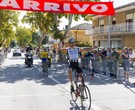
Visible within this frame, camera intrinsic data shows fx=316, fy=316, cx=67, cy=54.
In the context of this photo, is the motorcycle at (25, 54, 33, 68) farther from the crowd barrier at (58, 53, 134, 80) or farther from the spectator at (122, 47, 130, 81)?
the spectator at (122, 47, 130, 81)

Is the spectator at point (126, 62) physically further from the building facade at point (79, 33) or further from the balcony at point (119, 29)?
the building facade at point (79, 33)

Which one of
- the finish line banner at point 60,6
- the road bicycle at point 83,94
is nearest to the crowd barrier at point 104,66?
the finish line banner at point 60,6

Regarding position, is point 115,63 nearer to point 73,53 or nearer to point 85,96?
point 73,53

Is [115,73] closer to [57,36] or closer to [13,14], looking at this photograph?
[57,36]

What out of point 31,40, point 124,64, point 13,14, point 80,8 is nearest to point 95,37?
point 13,14

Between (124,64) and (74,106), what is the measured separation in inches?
268

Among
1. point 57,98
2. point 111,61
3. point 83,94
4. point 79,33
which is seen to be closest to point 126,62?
point 111,61

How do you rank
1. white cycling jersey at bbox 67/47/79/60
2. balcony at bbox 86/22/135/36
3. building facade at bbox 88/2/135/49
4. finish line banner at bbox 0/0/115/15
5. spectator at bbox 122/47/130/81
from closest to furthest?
white cycling jersey at bbox 67/47/79/60
spectator at bbox 122/47/130/81
finish line banner at bbox 0/0/115/15
balcony at bbox 86/22/135/36
building facade at bbox 88/2/135/49

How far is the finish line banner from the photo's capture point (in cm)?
1809

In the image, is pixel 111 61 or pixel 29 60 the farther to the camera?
pixel 29 60

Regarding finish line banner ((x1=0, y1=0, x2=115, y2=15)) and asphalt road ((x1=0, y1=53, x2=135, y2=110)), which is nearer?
asphalt road ((x1=0, y1=53, x2=135, y2=110))

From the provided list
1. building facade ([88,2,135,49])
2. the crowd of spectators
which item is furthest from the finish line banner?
building facade ([88,2,135,49])

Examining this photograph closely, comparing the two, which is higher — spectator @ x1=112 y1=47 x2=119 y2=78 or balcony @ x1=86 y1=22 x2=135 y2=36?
balcony @ x1=86 y1=22 x2=135 y2=36

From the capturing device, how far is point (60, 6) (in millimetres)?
19047
